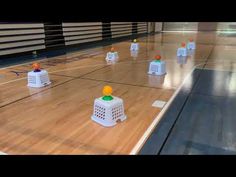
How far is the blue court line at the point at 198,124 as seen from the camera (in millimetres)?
1732

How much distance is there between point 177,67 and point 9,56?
4.00m

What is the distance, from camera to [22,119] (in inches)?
88.0

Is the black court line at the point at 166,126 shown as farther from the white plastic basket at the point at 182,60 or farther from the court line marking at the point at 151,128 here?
the white plastic basket at the point at 182,60

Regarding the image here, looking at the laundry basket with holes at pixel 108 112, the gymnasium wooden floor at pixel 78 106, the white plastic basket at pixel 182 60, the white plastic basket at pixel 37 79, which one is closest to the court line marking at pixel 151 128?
the gymnasium wooden floor at pixel 78 106

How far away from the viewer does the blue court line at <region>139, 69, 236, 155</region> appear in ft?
5.68

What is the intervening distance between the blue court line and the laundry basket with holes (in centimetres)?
40

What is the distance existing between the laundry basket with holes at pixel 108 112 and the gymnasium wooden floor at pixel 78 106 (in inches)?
2.6

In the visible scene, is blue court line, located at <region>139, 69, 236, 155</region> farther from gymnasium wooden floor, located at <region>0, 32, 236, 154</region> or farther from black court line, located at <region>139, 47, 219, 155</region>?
gymnasium wooden floor, located at <region>0, 32, 236, 154</region>

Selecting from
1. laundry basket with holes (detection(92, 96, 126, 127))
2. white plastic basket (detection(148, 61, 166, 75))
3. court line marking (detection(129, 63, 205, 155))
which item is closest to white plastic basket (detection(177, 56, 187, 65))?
white plastic basket (detection(148, 61, 166, 75))

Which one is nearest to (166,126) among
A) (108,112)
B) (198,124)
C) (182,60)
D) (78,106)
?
(198,124)

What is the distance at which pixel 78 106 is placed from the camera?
8.45 feet
